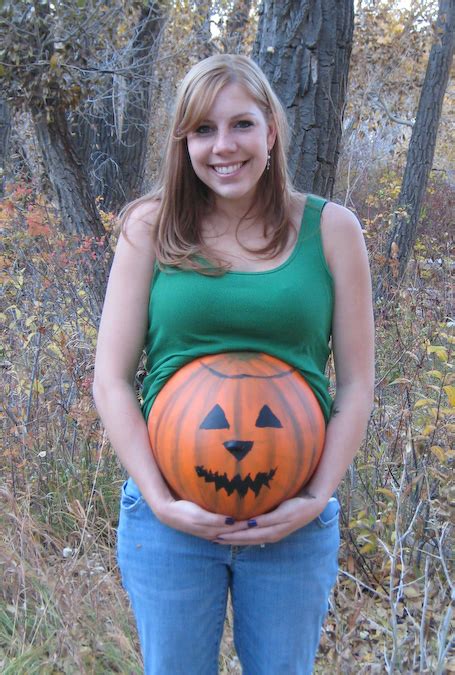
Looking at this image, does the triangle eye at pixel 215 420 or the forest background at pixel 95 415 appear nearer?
the triangle eye at pixel 215 420

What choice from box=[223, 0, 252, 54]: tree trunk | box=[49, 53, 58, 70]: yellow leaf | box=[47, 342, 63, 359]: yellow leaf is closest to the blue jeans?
box=[47, 342, 63, 359]: yellow leaf

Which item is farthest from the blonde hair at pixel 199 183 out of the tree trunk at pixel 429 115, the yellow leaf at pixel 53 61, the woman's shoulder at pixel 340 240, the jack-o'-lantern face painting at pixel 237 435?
the tree trunk at pixel 429 115

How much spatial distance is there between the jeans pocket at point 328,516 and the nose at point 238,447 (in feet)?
0.95

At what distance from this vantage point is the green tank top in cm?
171

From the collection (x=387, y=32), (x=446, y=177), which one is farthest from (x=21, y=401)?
(x=446, y=177)

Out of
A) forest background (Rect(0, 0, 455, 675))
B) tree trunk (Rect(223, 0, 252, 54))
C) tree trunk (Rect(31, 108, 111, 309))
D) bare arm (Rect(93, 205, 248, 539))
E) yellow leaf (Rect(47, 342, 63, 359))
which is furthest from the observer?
tree trunk (Rect(223, 0, 252, 54))

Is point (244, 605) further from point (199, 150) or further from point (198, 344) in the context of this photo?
point (199, 150)

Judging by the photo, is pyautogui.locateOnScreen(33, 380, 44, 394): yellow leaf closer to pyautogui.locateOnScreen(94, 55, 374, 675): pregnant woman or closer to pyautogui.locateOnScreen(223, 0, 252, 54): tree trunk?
pyautogui.locateOnScreen(94, 55, 374, 675): pregnant woman

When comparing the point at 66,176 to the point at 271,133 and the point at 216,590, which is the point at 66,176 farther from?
the point at 216,590

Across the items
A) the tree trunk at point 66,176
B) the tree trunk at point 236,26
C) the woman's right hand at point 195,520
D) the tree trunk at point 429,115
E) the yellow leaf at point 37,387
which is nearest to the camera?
the woman's right hand at point 195,520

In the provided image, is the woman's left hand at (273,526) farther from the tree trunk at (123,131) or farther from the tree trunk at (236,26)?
the tree trunk at (236,26)

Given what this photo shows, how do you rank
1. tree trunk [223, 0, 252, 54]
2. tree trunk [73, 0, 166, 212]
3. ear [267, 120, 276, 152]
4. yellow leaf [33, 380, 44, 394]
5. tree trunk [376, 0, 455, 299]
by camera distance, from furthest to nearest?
tree trunk [223, 0, 252, 54]
tree trunk [376, 0, 455, 299]
tree trunk [73, 0, 166, 212]
yellow leaf [33, 380, 44, 394]
ear [267, 120, 276, 152]

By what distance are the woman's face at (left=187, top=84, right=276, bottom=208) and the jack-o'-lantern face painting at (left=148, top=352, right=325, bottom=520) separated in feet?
1.53

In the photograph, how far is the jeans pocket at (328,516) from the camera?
178 centimetres
